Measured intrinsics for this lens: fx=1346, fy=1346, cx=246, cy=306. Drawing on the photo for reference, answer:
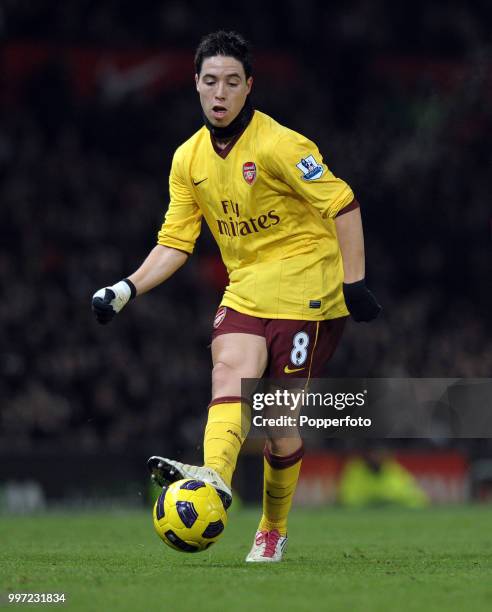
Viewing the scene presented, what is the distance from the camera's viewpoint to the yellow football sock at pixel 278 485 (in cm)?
652

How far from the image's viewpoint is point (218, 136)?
628 centimetres

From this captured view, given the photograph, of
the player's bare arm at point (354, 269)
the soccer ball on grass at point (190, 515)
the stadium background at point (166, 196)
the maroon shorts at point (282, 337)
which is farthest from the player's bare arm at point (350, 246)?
the stadium background at point (166, 196)

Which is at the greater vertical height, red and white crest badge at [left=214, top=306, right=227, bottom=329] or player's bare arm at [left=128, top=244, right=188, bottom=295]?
player's bare arm at [left=128, top=244, right=188, bottom=295]

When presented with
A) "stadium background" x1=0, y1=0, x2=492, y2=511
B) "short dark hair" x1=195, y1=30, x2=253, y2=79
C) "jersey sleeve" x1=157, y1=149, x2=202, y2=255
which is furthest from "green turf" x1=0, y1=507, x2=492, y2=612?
"stadium background" x1=0, y1=0, x2=492, y2=511

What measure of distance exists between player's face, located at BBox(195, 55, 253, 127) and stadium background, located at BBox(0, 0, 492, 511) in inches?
372

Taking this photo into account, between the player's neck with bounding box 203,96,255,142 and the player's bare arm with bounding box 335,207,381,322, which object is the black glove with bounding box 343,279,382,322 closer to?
the player's bare arm with bounding box 335,207,381,322

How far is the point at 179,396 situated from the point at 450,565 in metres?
10.9

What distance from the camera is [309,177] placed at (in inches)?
241

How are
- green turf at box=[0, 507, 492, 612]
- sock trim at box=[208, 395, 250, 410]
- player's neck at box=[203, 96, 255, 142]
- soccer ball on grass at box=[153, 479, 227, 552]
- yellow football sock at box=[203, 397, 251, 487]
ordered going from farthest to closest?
player's neck at box=[203, 96, 255, 142], sock trim at box=[208, 395, 250, 410], yellow football sock at box=[203, 397, 251, 487], soccer ball on grass at box=[153, 479, 227, 552], green turf at box=[0, 507, 492, 612]

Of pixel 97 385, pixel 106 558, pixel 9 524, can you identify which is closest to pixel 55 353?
pixel 97 385

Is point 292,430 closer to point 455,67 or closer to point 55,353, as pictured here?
point 55,353

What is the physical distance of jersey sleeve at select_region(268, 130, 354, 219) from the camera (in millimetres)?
6094

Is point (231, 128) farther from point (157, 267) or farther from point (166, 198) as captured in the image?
point (166, 198)

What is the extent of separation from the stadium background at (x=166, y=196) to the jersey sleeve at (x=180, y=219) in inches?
347
